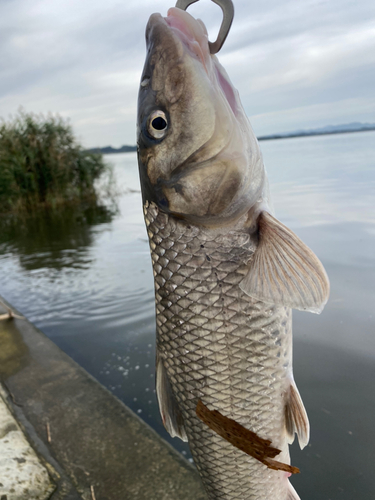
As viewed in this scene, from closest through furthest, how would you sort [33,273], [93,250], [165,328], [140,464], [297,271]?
[297,271]
[165,328]
[140,464]
[33,273]
[93,250]

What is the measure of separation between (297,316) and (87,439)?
2.66 meters

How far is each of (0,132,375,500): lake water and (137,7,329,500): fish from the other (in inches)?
43.2

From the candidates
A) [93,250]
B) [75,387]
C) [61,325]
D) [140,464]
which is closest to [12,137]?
[93,250]

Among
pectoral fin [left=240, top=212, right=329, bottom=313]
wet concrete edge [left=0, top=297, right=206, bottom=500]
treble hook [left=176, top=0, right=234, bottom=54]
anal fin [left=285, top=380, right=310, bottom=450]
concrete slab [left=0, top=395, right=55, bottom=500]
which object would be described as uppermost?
treble hook [left=176, top=0, right=234, bottom=54]

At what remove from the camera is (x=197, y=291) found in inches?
54.3

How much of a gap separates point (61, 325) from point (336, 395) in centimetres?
342

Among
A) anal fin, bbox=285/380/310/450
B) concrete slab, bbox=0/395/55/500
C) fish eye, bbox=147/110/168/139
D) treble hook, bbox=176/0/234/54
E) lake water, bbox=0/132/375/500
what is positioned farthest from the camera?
lake water, bbox=0/132/375/500

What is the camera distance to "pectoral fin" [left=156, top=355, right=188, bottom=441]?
1605mm

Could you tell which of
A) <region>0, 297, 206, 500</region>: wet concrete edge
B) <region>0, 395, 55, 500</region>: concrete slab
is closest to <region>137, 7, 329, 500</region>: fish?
<region>0, 297, 206, 500</region>: wet concrete edge

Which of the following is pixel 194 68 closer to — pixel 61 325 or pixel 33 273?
pixel 61 325

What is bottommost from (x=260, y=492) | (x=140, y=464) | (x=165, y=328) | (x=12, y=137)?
(x=140, y=464)

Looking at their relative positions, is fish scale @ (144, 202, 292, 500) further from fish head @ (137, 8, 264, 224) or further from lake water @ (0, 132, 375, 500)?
lake water @ (0, 132, 375, 500)

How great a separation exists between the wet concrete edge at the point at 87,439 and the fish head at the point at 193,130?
159 centimetres

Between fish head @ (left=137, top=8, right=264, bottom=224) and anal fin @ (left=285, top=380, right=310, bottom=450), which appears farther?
→ anal fin @ (left=285, top=380, right=310, bottom=450)
